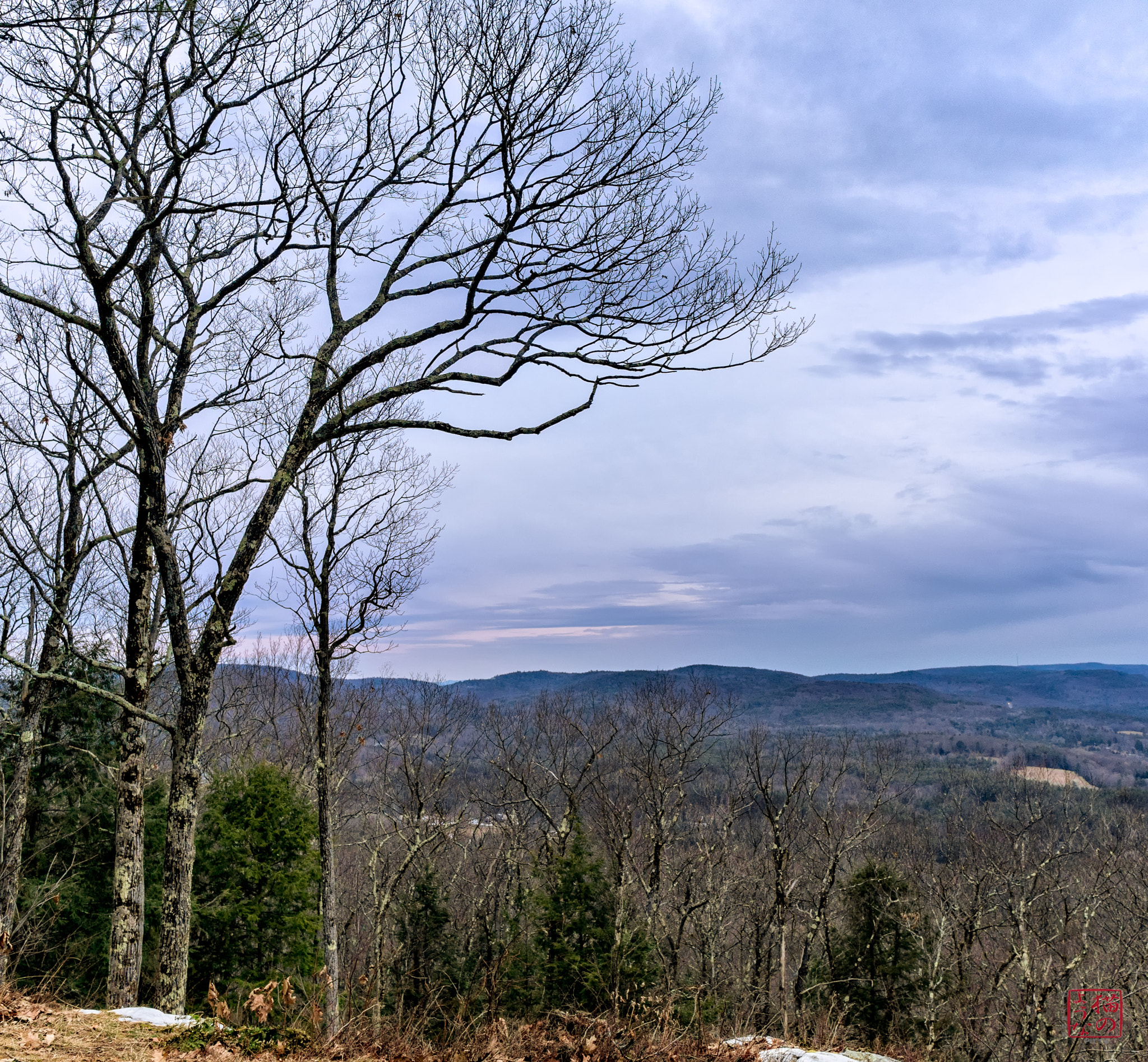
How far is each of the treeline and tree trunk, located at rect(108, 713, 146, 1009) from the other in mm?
2244

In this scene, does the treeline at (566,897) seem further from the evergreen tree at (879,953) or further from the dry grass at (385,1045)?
the dry grass at (385,1045)

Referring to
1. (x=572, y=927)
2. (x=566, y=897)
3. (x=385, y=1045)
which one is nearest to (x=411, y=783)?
(x=566, y=897)

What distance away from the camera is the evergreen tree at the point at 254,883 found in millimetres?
16844

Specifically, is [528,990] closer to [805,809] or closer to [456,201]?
[805,809]

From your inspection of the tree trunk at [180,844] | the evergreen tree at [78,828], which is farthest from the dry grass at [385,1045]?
the evergreen tree at [78,828]

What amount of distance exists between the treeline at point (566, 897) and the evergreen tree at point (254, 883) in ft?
0.17

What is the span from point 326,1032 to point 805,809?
29.0 m

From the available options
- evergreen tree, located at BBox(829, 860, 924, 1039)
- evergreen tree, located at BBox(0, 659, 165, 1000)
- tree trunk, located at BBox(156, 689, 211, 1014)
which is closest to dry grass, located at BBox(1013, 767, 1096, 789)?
evergreen tree, located at BBox(829, 860, 924, 1039)

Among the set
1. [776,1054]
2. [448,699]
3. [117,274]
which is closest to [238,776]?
[448,699]

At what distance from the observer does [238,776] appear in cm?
1858

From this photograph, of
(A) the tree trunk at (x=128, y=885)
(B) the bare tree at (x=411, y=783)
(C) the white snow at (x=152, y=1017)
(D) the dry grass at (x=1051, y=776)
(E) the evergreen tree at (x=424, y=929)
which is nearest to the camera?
(C) the white snow at (x=152, y=1017)

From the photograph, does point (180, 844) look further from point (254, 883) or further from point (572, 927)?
point (572, 927)

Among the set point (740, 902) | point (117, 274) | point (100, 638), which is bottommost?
point (740, 902)
